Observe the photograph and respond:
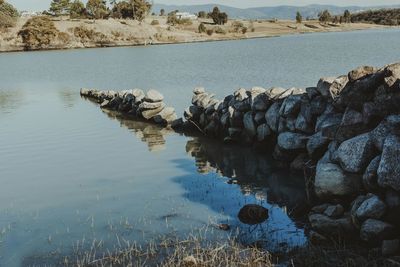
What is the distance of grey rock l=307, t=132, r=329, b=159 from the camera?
1716 centimetres

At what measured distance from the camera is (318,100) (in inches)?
746

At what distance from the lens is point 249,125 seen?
23.6m

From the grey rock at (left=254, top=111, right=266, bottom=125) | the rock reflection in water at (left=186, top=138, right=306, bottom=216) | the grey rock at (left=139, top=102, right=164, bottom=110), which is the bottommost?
the rock reflection in water at (left=186, top=138, right=306, bottom=216)

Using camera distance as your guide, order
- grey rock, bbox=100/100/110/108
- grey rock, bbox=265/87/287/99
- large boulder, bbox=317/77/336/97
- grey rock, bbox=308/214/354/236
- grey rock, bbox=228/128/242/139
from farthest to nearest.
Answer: grey rock, bbox=100/100/110/108, grey rock, bbox=228/128/242/139, grey rock, bbox=265/87/287/99, large boulder, bbox=317/77/336/97, grey rock, bbox=308/214/354/236

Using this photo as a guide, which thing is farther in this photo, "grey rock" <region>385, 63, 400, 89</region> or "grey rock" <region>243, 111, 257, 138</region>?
"grey rock" <region>243, 111, 257, 138</region>

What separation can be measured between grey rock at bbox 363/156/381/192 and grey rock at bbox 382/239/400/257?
207 cm

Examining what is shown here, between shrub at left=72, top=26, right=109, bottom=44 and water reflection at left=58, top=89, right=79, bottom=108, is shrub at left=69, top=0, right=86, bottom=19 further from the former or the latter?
water reflection at left=58, top=89, right=79, bottom=108

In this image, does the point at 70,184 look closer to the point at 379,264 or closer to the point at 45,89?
the point at 379,264

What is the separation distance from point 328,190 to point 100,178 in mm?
8970

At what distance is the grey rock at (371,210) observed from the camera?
1208 centimetres

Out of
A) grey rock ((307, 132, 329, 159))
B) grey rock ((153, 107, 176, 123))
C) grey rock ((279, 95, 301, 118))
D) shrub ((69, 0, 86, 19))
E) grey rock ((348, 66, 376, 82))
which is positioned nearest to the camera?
grey rock ((348, 66, 376, 82))

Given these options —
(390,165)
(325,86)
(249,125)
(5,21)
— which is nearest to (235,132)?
(249,125)

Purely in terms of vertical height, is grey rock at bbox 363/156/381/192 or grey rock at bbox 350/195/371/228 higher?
grey rock at bbox 363/156/381/192

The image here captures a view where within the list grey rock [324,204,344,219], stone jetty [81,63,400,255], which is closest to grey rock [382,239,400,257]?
stone jetty [81,63,400,255]
